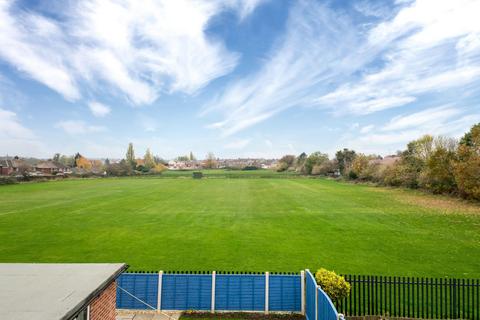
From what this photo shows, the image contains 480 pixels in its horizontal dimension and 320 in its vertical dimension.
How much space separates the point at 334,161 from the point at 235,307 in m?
106

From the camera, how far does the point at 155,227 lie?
79.8ft

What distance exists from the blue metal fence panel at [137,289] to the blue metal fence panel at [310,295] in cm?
534

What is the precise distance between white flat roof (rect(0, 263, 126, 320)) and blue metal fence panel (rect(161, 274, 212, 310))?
342 cm

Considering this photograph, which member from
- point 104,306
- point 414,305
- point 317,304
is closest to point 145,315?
point 104,306

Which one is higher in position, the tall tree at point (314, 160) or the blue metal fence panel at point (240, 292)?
the tall tree at point (314, 160)

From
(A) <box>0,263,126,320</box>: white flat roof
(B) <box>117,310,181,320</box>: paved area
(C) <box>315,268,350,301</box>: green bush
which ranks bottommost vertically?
(B) <box>117,310,181,320</box>: paved area

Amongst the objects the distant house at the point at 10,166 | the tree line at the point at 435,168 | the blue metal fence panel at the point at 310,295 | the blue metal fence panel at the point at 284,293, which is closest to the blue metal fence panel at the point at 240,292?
the blue metal fence panel at the point at 284,293

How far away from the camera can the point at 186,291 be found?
10.7 meters

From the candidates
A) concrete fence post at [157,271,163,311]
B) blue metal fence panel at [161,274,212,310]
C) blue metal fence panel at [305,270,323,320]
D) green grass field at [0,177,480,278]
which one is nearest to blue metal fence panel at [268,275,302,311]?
blue metal fence panel at [305,270,323,320]

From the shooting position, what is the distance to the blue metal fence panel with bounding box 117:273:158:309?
10648 mm

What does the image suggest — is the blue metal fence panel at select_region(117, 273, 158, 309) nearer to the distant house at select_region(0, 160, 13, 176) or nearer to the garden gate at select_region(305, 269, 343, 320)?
the garden gate at select_region(305, 269, 343, 320)

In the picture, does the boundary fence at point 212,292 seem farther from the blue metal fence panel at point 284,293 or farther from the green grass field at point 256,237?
the green grass field at point 256,237

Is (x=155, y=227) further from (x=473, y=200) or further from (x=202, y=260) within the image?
(x=473, y=200)

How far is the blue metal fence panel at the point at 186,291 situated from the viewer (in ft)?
34.8
